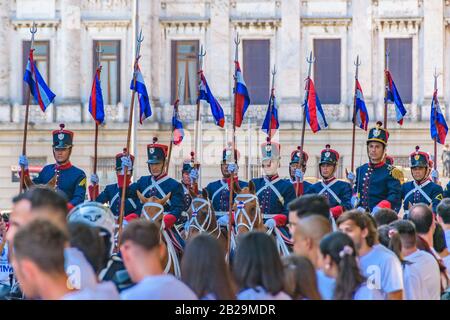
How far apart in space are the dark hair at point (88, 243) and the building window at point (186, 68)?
1230 inches

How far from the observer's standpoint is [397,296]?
365 inches

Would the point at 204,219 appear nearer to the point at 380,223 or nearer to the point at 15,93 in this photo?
the point at 380,223

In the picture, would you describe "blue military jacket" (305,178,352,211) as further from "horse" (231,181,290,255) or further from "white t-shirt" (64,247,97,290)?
"white t-shirt" (64,247,97,290)

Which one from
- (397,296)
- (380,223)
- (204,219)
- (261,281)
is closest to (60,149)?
(204,219)

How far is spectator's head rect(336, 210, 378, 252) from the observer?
31.9 feet

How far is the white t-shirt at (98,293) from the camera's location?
7.07 metres

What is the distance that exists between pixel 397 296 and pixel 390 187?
9034 millimetres

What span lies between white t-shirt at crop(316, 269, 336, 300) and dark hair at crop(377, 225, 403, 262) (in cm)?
136

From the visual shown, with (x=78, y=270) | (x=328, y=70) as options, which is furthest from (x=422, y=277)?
(x=328, y=70)

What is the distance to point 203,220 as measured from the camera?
17.3 meters

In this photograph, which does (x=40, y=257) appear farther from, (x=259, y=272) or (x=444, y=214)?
(x=444, y=214)

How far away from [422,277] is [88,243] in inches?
127

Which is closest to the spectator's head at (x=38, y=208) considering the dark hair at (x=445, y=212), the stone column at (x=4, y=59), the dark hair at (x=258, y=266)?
the dark hair at (x=258, y=266)

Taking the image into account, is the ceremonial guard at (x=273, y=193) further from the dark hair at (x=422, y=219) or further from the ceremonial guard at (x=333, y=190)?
the dark hair at (x=422, y=219)
